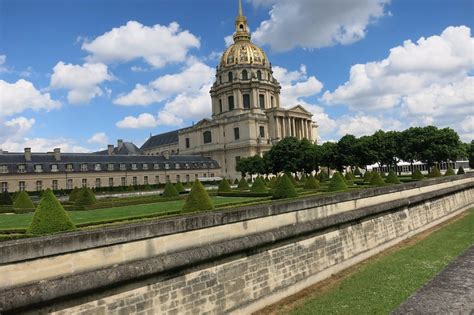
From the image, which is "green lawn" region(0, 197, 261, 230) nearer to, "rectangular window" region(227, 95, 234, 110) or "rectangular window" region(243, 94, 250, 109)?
"rectangular window" region(243, 94, 250, 109)

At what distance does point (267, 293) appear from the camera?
9.27 metres

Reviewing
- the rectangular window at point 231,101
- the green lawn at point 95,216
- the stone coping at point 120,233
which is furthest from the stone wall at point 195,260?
the rectangular window at point 231,101

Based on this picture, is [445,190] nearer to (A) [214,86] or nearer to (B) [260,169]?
(B) [260,169]

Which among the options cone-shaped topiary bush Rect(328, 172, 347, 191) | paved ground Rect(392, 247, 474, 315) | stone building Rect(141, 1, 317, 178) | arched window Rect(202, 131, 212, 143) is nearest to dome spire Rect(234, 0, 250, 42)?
stone building Rect(141, 1, 317, 178)

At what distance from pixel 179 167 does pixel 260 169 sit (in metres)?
14.1

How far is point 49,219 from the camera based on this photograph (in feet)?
30.2

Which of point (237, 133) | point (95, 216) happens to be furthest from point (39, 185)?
point (95, 216)

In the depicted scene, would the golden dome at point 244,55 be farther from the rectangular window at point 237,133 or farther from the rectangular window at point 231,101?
the rectangular window at point 237,133

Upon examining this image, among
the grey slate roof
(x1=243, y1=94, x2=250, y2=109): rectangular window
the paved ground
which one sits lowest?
the paved ground

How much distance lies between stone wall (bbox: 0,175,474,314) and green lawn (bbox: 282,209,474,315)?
81 centimetres

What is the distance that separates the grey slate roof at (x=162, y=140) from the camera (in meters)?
101

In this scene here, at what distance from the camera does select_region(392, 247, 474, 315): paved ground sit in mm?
4215

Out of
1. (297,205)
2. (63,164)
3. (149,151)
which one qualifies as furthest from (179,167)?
(297,205)

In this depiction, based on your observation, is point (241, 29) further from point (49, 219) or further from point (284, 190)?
point (49, 219)
